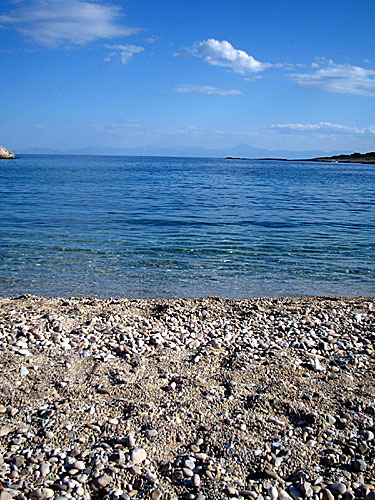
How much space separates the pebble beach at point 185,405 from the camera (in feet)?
14.5

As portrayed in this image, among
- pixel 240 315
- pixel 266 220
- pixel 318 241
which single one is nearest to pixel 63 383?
pixel 240 315

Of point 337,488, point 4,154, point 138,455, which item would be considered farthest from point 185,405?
point 4,154

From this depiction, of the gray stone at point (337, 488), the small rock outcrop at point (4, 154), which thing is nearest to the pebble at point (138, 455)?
the gray stone at point (337, 488)

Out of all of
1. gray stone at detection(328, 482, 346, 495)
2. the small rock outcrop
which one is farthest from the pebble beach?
the small rock outcrop

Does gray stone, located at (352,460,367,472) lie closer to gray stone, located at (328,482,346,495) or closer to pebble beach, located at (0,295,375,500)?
pebble beach, located at (0,295,375,500)

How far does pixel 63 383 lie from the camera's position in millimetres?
6020

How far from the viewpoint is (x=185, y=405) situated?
5.64 m

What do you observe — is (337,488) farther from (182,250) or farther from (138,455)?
(182,250)

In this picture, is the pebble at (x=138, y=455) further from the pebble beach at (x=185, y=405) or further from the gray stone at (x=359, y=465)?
the gray stone at (x=359, y=465)

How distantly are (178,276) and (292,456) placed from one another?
28.5 feet

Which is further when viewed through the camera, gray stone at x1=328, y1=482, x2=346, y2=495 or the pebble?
the pebble

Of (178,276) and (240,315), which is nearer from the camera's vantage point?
(240,315)

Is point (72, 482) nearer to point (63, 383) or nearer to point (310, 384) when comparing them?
point (63, 383)

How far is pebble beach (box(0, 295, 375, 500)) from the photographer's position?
4.42 metres
